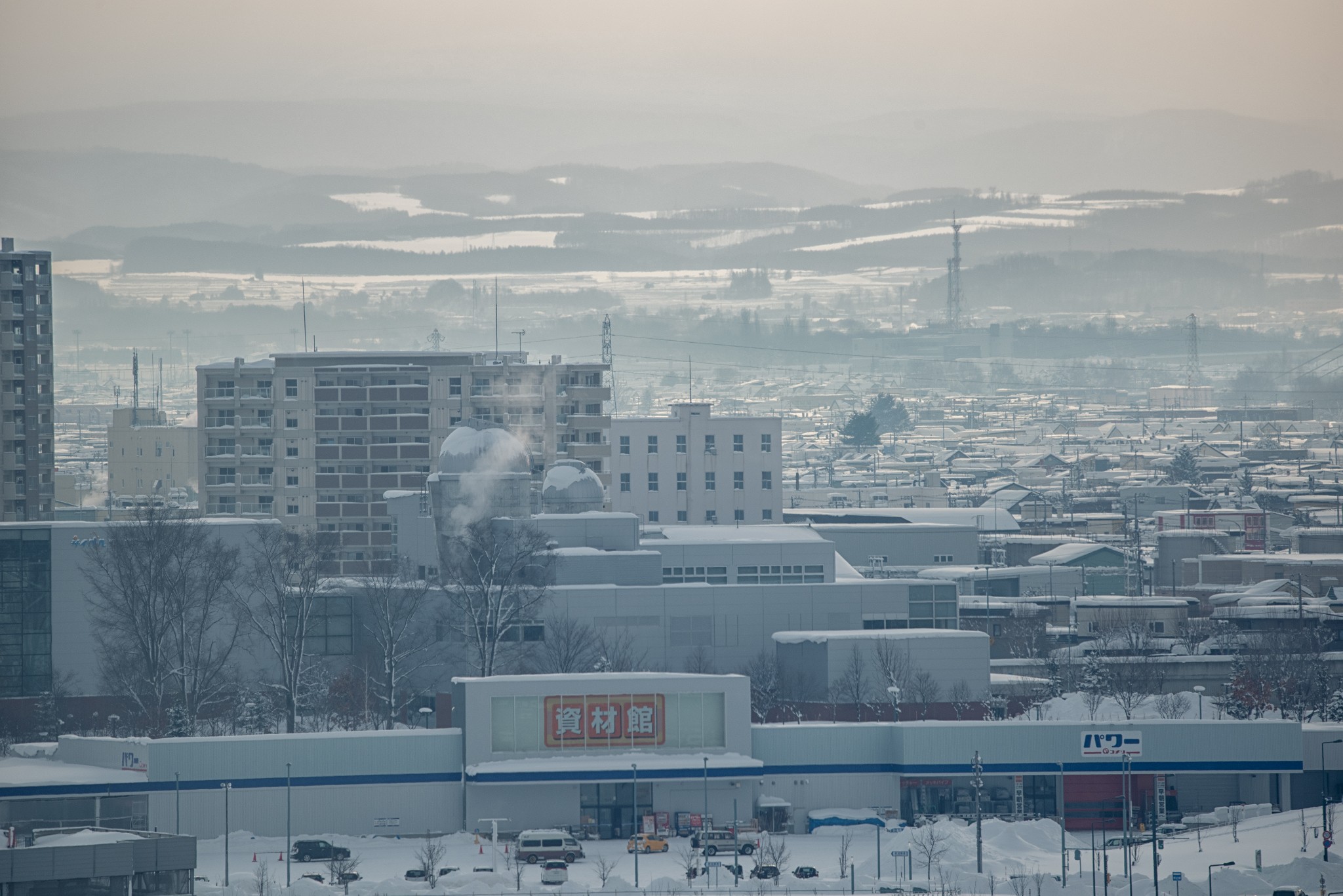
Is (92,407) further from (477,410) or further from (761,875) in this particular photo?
(761,875)

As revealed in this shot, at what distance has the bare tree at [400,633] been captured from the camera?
4178 cm

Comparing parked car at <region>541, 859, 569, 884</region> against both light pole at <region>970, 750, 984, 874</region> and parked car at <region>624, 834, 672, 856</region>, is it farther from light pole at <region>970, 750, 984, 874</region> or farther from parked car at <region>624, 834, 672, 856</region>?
light pole at <region>970, 750, 984, 874</region>

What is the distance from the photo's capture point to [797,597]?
43438 mm

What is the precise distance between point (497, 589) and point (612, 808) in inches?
370

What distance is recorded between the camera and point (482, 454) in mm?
45188

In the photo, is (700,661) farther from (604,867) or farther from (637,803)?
(604,867)

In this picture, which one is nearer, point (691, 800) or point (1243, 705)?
point (691, 800)

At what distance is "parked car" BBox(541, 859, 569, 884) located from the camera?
92.4 feet

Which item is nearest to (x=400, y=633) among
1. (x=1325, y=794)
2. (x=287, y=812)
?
(x=287, y=812)

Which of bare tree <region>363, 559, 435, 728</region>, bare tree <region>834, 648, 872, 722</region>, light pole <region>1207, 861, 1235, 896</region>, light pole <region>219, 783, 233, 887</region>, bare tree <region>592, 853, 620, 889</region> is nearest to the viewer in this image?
light pole <region>1207, 861, 1235, 896</region>

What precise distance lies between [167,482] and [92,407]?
100807 millimetres

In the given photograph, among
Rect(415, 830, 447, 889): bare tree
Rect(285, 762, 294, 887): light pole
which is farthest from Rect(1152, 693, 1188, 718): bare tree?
Rect(285, 762, 294, 887): light pole

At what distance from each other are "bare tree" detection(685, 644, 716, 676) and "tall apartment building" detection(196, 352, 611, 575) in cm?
2873

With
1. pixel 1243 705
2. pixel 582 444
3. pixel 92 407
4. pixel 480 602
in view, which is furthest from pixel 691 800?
pixel 92 407
